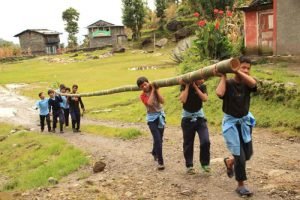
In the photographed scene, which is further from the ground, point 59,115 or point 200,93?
point 200,93

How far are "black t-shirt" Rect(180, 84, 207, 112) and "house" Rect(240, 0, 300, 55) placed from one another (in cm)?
1251

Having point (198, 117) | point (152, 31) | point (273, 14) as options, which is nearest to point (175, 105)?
point (273, 14)

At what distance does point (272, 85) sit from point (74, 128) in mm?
7809

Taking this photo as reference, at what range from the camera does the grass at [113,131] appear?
1269cm

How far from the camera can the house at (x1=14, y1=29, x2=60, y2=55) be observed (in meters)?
81.4

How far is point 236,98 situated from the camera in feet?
19.0

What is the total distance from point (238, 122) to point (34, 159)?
8.25m

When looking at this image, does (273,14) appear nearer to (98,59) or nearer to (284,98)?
(284,98)

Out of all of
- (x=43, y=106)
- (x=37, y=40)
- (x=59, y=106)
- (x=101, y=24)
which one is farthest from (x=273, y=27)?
(x=37, y=40)

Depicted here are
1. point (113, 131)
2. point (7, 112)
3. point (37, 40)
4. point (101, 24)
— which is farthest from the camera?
point (37, 40)

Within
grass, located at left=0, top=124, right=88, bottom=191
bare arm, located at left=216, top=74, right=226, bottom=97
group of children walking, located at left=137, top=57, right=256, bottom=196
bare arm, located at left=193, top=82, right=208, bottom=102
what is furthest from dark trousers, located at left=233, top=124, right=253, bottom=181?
grass, located at left=0, top=124, right=88, bottom=191

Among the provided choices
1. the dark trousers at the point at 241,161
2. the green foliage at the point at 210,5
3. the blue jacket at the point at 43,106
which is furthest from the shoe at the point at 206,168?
the green foliage at the point at 210,5

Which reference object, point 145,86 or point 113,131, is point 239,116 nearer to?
point 145,86

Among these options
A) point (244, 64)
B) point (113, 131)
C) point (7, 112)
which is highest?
point (244, 64)
